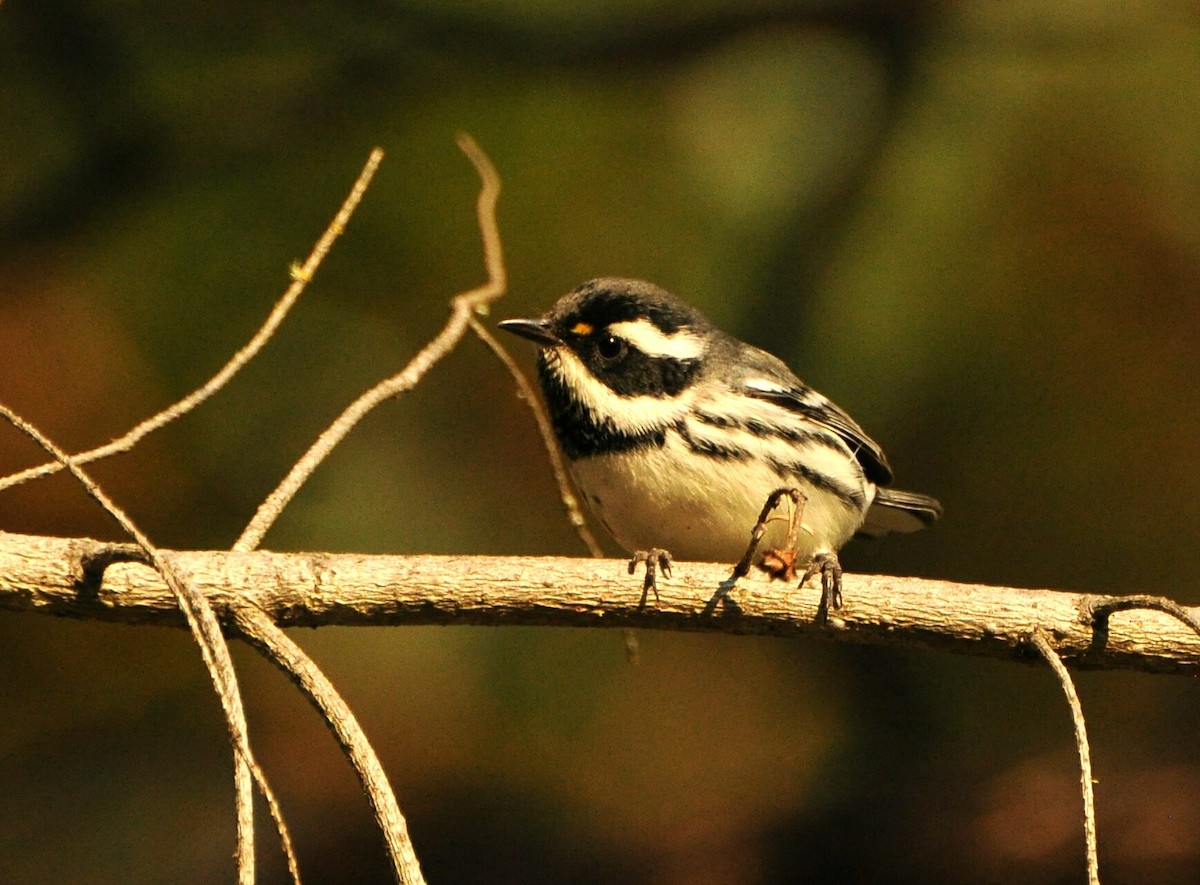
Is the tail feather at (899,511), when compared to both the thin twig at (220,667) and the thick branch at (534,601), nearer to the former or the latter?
the thick branch at (534,601)

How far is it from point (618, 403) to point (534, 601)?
95 cm

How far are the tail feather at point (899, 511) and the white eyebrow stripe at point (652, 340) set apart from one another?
0.81m

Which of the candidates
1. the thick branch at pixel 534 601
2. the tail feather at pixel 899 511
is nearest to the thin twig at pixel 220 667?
the thick branch at pixel 534 601

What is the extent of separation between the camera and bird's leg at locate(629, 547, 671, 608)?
2.34 meters

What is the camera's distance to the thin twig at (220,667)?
1.56 m

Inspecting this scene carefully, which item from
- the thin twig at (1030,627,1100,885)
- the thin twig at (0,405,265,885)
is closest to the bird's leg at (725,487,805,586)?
the thin twig at (1030,627,1100,885)

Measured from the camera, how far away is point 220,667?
5.61 feet

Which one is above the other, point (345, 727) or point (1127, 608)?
point (1127, 608)

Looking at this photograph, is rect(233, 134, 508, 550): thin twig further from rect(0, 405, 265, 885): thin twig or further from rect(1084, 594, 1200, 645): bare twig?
rect(1084, 594, 1200, 645): bare twig

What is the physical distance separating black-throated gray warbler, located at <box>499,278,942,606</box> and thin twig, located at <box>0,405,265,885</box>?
A: 1.36 meters

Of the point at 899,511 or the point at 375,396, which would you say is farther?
the point at 899,511

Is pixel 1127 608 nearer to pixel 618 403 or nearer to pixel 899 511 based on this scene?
pixel 618 403

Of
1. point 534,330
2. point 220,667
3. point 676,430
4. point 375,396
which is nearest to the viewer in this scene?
point 220,667

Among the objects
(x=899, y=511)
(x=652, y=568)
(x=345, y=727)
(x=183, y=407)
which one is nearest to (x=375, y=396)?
(x=183, y=407)
